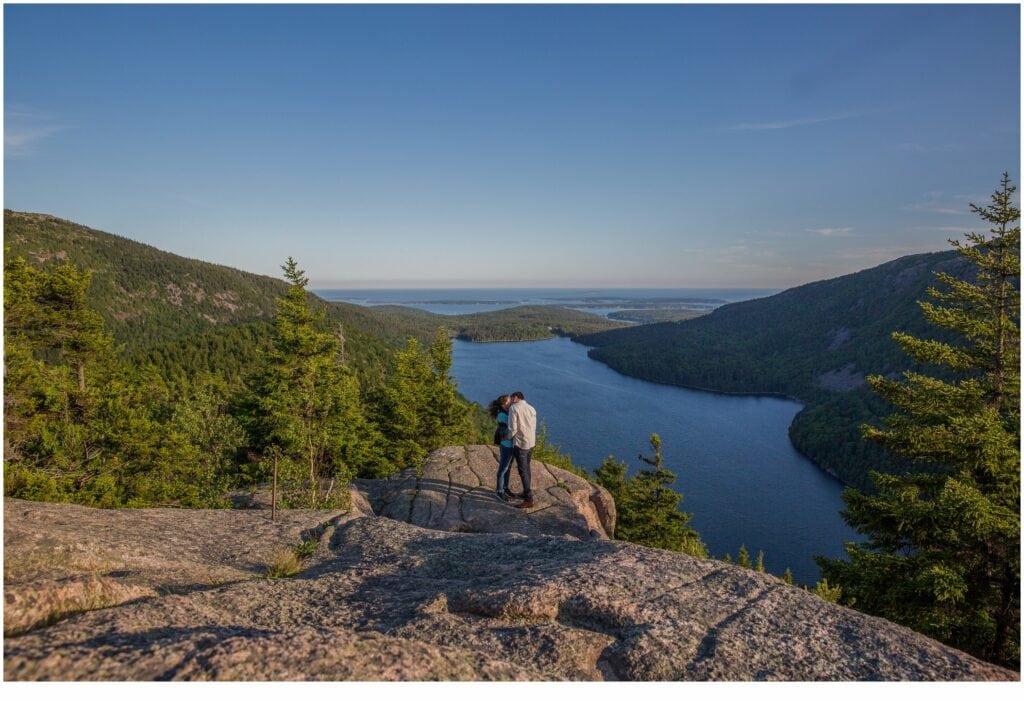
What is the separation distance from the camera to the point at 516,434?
953cm

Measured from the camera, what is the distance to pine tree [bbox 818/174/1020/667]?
8.77 meters

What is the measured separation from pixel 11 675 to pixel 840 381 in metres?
164

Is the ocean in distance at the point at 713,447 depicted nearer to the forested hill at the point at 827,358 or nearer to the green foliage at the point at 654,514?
the forested hill at the point at 827,358

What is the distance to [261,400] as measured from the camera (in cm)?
2273

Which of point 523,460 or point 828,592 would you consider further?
point 828,592

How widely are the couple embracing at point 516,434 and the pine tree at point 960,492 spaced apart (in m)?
7.49

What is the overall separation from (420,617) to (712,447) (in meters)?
90.1

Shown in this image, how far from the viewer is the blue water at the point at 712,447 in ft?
184

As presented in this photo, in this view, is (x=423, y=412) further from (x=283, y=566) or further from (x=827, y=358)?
(x=827, y=358)

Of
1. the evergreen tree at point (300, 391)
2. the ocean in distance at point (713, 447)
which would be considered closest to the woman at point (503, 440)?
the evergreen tree at point (300, 391)

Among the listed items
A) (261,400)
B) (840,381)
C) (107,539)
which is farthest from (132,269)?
(840,381)

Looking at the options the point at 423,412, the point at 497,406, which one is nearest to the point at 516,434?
the point at 497,406

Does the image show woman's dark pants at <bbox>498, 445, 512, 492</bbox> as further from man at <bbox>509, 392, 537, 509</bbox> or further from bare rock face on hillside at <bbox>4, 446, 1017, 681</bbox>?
bare rock face on hillside at <bbox>4, 446, 1017, 681</bbox>

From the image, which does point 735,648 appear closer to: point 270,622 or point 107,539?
point 270,622
